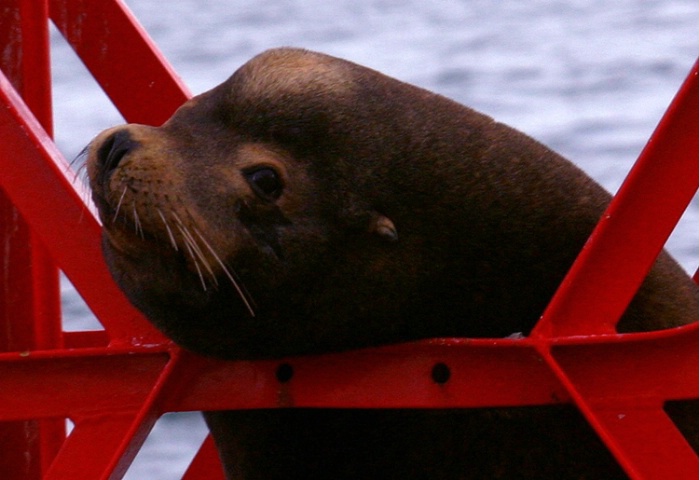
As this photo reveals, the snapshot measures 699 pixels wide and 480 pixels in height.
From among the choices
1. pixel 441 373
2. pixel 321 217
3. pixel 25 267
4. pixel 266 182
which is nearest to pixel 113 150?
pixel 266 182

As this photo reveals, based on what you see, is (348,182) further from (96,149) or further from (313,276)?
(96,149)

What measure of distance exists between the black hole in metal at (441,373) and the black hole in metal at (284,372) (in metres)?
0.28

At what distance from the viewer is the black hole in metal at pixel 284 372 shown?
10.6 ft

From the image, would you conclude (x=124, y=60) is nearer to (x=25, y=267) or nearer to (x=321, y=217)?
(x=25, y=267)

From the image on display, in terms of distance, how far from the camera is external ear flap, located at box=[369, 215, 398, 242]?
3160 mm

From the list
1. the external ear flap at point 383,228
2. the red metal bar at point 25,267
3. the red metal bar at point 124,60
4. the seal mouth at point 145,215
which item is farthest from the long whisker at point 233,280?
the red metal bar at point 124,60

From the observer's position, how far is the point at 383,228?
10.4ft

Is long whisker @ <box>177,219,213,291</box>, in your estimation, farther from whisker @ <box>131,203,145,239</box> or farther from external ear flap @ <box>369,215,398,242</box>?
external ear flap @ <box>369,215,398,242</box>

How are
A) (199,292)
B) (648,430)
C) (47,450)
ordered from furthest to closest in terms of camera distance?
(47,450), (199,292), (648,430)

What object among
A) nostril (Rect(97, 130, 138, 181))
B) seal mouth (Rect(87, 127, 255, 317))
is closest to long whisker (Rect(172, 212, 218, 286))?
seal mouth (Rect(87, 127, 255, 317))

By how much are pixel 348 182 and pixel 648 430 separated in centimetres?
72

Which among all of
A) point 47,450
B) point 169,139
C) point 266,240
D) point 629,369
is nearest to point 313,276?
point 266,240

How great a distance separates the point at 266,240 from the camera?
122 inches

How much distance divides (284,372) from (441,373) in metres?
0.31
